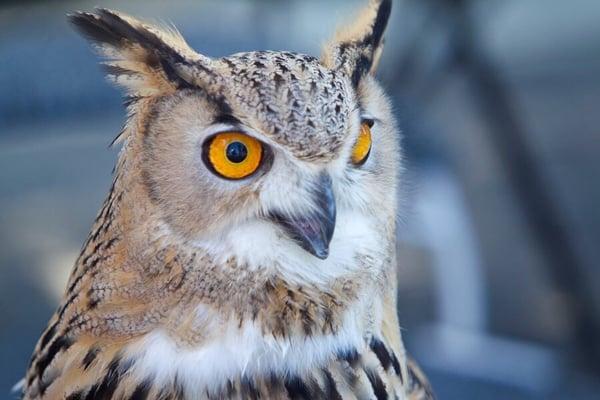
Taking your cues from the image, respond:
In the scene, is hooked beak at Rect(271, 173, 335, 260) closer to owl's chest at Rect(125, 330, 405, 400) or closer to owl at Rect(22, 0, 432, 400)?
owl at Rect(22, 0, 432, 400)

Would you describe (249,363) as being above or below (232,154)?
below

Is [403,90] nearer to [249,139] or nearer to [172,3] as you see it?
[172,3]

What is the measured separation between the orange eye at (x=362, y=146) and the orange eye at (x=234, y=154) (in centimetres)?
11

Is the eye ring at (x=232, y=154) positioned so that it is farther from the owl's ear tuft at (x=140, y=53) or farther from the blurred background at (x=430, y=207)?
the blurred background at (x=430, y=207)

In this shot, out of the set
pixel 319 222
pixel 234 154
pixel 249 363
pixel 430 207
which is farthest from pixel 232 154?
pixel 430 207

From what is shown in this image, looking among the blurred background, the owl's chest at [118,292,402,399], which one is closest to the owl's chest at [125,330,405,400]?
the owl's chest at [118,292,402,399]

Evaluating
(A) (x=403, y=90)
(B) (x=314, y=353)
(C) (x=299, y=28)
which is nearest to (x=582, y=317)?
(A) (x=403, y=90)

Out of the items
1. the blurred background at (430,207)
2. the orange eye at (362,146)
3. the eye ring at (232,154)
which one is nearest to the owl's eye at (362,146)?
the orange eye at (362,146)

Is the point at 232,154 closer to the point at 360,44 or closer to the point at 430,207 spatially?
the point at 360,44

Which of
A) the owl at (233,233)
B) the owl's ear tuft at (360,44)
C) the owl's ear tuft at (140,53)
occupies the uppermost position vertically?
the owl's ear tuft at (360,44)

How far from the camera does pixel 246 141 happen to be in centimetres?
86

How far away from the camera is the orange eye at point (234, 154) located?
33.9 inches

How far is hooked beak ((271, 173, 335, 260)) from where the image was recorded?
878 millimetres

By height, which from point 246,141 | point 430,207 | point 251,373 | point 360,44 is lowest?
point 251,373
